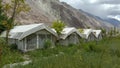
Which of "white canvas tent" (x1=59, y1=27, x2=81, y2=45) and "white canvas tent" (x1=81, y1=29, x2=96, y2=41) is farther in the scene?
"white canvas tent" (x1=81, y1=29, x2=96, y2=41)

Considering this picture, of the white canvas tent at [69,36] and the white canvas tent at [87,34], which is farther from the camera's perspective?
the white canvas tent at [87,34]

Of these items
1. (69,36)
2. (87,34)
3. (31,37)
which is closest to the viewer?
(31,37)

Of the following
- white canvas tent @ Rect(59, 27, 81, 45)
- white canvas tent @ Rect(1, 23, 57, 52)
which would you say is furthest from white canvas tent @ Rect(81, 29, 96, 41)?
white canvas tent @ Rect(1, 23, 57, 52)

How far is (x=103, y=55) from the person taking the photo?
5.45m

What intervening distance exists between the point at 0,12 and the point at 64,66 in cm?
2817

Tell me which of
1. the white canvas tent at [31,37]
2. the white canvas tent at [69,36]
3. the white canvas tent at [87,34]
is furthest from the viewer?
the white canvas tent at [87,34]

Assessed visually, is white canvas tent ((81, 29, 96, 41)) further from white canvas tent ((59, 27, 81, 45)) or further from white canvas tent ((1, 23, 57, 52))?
white canvas tent ((1, 23, 57, 52))

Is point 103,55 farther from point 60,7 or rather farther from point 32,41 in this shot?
point 60,7

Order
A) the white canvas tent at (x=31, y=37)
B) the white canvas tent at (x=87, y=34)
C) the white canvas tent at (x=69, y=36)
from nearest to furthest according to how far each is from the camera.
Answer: the white canvas tent at (x=31, y=37) < the white canvas tent at (x=69, y=36) < the white canvas tent at (x=87, y=34)

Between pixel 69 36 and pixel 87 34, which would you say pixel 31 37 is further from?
pixel 87 34

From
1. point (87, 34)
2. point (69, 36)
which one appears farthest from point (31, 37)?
point (87, 34)

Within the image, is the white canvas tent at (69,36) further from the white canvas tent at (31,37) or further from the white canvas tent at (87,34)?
the white canvas tent at (87,34)

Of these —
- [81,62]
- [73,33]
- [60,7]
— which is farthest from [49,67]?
[60,7]

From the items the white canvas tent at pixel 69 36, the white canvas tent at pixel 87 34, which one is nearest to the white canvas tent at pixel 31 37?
the white canvas tent at pixel 69 36
